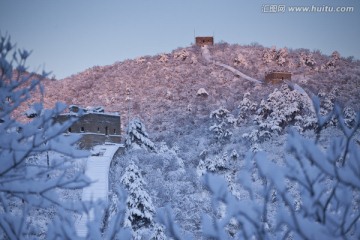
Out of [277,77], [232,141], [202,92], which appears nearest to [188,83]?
[202,92]

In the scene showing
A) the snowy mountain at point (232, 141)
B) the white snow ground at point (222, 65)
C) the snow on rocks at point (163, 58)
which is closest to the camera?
the snowy mountain at point (232, 141)

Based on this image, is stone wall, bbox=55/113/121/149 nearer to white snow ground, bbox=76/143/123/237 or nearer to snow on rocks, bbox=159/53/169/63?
white snow ground, bbox=76/143/123/237

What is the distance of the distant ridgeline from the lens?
25.1m

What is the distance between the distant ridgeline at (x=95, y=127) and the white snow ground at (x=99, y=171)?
2.53ft

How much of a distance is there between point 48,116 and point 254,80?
41.9m

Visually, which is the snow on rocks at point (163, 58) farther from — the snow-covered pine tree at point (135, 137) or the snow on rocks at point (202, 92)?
the snow-covered pine tree at point (135, 137)

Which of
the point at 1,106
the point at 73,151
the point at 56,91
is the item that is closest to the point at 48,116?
the point at 73,151

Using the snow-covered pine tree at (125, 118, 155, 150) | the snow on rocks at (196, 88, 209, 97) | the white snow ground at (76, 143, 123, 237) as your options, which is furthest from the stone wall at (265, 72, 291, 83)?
the white snow ground at (76, 143, 123, 237)

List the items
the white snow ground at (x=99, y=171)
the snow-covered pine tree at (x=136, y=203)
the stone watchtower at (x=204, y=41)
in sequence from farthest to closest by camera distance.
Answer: the stone watchtower at (x=204, y=41) → the white snow ground at (x=99, y=171) → the snow-covered pine tree at (x=136, y=203)

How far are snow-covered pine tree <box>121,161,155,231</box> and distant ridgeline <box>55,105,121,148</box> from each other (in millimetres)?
11957

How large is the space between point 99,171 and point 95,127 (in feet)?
18.9

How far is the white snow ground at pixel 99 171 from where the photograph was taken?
1769 cm

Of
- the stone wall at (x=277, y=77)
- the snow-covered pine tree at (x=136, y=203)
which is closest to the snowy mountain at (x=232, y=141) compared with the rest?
the snow-covered pine tree at (x=136, y=203)

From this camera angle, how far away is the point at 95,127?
2584 centimetres
